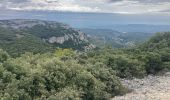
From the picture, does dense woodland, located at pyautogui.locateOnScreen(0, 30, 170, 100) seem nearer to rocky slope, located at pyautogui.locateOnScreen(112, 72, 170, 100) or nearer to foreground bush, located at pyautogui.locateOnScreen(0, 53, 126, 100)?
foreground bush, located at pyautogui.locateOnScreen(0, 53, 126, 100)

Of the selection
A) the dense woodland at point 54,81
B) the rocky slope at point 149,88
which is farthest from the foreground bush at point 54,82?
the rocky slope at point 149,88

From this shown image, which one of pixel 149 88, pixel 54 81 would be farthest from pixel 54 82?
pixel 149 88

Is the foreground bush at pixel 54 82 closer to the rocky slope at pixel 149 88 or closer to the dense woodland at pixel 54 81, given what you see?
the dense woodland at pixel 54 81

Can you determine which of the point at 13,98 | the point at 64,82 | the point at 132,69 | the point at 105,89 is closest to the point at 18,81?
the point at 13,98

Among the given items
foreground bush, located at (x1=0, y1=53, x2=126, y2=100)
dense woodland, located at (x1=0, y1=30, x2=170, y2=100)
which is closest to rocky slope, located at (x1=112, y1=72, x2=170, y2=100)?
dense woodland, located at (x1=0, y1=30, x2=170, y2=100)

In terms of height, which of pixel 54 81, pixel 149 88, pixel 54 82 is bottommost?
pixel 149 88

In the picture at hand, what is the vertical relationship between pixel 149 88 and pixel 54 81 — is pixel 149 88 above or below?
below

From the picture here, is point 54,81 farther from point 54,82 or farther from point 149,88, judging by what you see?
point 149,88

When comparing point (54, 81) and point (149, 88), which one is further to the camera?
point (149, 88)

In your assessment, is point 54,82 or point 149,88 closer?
point 54,82
